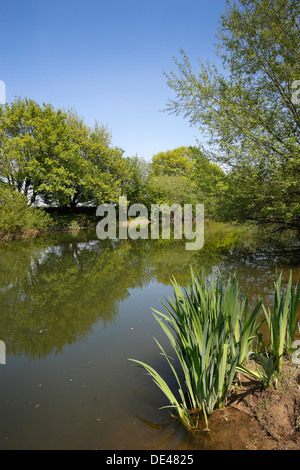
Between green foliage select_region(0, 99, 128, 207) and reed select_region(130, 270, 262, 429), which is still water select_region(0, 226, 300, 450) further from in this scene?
green foliage select_region(0, 99, 128, 207)

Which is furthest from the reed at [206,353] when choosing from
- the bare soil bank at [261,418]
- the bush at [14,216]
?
the bush at [14,216]

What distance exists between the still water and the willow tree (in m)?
2.37

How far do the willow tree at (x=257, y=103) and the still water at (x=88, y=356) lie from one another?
93.3 inches

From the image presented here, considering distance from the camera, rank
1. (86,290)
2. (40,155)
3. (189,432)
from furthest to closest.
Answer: (40,155), (86,290), (189,432)

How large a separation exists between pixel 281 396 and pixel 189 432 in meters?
0.83

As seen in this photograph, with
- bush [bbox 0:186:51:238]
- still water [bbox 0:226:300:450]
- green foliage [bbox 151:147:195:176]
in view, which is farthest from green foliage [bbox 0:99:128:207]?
green foliage [bbox 151:147:195:176]

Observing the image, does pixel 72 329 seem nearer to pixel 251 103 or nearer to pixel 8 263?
pixel 8 263

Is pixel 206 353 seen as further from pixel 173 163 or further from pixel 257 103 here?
pixel 173 163

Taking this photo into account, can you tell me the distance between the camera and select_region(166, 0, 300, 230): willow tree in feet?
23.9

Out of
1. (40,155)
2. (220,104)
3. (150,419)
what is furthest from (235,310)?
(40,155)

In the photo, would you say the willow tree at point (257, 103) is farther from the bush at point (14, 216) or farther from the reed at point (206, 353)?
the bush at point (14, 216)

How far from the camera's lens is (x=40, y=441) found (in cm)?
226

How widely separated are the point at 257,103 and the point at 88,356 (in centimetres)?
818

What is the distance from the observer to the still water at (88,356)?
7.57 ft
